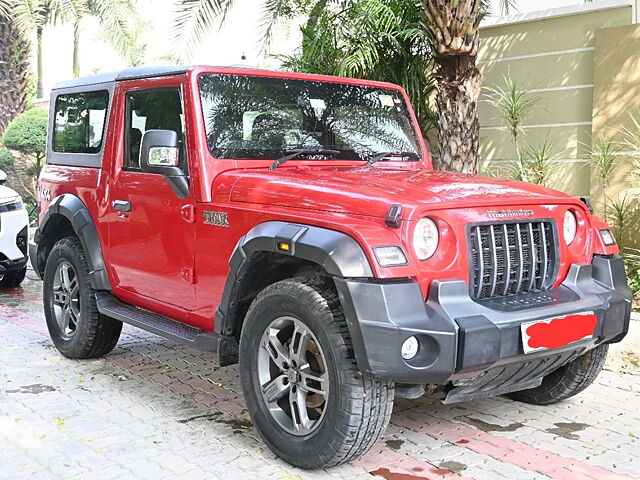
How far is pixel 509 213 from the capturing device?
370 centimetres

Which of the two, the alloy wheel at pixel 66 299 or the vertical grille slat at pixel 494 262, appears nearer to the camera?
the vertical grille slat at pixel 494 262

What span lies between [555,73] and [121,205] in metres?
5.78

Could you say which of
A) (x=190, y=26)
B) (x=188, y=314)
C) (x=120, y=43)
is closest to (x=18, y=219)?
(x=190, y=26)

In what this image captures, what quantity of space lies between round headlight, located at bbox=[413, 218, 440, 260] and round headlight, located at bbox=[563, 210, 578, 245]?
3.05ft

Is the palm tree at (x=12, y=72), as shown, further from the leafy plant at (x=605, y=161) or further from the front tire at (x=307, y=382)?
the front tire at (x=307, y=382)

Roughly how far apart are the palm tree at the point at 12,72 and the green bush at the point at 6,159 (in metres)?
0.53

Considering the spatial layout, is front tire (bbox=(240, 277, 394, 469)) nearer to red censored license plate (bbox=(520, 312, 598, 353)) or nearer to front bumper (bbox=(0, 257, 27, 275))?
red censored license plate (bbox=(520, 312, 598, 353))

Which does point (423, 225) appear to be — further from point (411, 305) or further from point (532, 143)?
point (532, 143)

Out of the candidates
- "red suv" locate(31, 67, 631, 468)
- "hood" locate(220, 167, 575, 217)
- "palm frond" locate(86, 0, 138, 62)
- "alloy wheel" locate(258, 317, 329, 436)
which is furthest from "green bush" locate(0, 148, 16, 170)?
"alloy wheel" locate(258, 317, 329, 436)

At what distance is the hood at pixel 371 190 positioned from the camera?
3.53 meters

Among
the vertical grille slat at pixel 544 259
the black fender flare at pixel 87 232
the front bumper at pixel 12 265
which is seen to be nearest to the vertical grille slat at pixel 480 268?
the vertical grille slat at pixel 544 259

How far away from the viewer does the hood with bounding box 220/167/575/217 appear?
3.53 m

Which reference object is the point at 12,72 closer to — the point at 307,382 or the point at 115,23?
the point at 115,23

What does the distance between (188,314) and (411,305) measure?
169 centimetres
